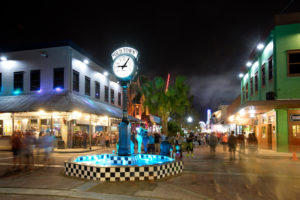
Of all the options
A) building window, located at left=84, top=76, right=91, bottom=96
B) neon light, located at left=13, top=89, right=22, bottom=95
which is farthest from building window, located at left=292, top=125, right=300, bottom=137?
neon light, located at left=13, top=89, right=22, bottom=95

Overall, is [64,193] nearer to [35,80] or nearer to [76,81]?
[76,81]

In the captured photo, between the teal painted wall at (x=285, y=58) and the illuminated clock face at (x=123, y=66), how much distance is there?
1422 centimetres

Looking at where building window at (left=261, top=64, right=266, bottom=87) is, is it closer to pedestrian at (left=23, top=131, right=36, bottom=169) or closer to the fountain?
the fountain

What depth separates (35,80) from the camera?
2348 cm

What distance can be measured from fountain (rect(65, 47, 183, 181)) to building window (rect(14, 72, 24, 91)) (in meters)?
15.6

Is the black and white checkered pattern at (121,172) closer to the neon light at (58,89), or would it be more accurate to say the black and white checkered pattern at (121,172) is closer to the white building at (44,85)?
the white building at (44,85)

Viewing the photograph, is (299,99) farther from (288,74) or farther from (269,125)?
(269,125)

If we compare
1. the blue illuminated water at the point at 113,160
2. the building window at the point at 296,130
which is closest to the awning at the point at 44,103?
the blue illuminated water at the point at 113,160

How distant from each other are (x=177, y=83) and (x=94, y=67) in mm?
14583

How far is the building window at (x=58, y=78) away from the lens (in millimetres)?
23000

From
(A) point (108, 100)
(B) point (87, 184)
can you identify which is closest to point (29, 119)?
(A) point (108, 100)

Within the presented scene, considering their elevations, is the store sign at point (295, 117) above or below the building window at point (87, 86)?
below

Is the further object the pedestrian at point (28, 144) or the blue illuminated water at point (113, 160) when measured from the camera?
the pedestrian at point (28, 144)

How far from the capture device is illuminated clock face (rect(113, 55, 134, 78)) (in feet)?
35.8
